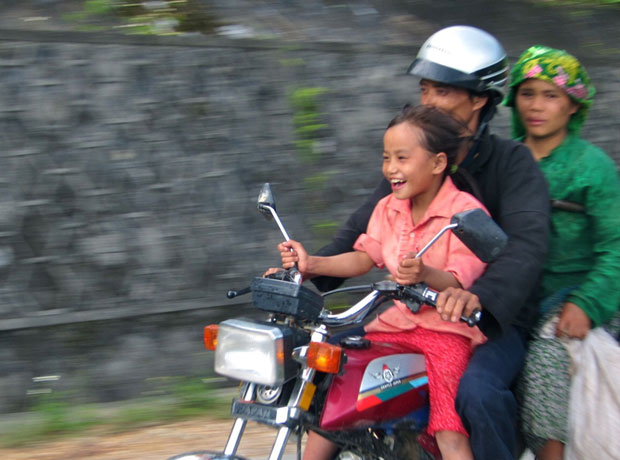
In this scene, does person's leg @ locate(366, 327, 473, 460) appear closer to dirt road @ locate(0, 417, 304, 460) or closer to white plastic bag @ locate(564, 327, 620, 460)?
white plastic bag @ locate(564, 327, 620, 460)

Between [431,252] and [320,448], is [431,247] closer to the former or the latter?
[431,252]

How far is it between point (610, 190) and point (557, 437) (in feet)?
2.85

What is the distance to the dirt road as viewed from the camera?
14.2 feet

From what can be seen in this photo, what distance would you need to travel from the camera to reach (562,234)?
3.17 metres

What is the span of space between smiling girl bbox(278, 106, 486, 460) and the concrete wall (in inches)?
85.5

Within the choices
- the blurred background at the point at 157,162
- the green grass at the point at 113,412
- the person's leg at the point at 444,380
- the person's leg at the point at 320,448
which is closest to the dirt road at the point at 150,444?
the green grass at the point at 113,412

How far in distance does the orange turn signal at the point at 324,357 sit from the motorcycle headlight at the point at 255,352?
67mm

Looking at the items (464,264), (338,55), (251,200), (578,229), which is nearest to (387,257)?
(464,264)

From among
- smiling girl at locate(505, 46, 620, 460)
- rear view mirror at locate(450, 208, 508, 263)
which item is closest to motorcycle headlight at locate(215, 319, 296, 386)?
rear view mirror at locate(450, 208, 508, 263)

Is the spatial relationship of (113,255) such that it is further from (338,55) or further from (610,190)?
(610,190)

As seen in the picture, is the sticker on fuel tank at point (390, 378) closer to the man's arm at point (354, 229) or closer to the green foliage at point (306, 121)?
the man's arm at point (354, 229)

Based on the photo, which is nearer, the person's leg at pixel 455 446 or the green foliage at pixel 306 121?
the person's leg at pixel 455 446

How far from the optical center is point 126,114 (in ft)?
16.4

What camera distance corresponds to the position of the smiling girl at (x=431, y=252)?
2.78 meters
